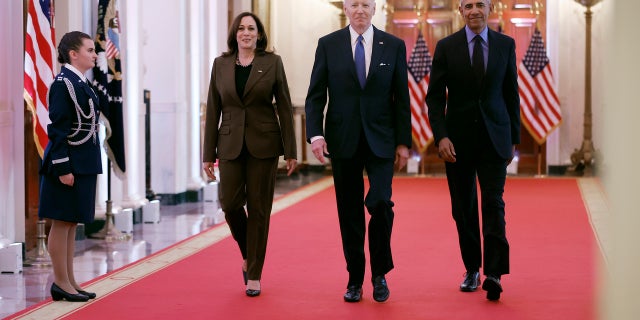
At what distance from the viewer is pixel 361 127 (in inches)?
180

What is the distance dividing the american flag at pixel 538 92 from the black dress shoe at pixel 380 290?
10.9 meters

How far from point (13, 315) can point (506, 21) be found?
12.6 metres

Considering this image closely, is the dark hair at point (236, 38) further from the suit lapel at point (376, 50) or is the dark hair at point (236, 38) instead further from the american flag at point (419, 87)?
the american flag at point (419, 87)

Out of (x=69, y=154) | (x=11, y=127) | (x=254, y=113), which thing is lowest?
(x=69, y=154)

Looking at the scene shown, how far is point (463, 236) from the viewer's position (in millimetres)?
4949

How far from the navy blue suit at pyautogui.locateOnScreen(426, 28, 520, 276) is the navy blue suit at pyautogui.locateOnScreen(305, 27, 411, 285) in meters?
0.35

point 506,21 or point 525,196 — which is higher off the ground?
point 506,21

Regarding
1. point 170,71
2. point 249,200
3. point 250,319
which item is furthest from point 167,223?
point 250,319

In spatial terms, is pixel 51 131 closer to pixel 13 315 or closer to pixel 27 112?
pixel 13 315

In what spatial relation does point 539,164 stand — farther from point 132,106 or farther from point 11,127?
point 11,127

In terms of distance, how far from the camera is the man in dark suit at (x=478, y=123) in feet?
15.4

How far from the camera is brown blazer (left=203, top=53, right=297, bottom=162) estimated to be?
193 inches

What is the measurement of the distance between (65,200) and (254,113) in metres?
1.10

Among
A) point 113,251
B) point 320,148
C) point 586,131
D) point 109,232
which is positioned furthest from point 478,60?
point 586,131
